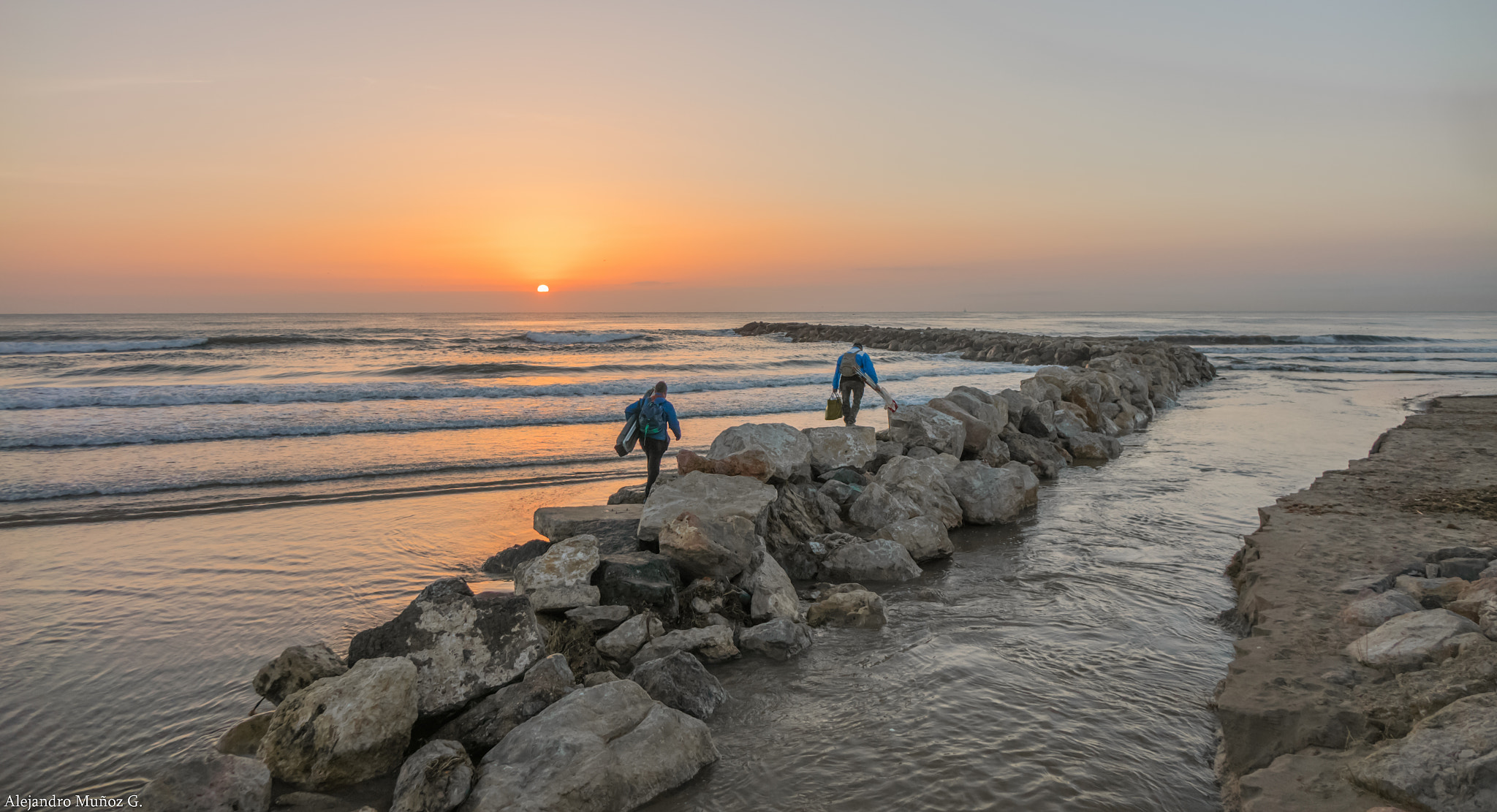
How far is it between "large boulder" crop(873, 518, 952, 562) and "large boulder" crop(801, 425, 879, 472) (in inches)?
82.0

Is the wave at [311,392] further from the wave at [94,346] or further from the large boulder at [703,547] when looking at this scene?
the wave at [94,346]

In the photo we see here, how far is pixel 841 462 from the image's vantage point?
1031cm

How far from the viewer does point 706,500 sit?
7539mm

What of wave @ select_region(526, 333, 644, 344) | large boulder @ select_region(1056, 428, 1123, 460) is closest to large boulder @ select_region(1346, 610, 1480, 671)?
large boulder @ select_region(1056, 428, 1123, 460)

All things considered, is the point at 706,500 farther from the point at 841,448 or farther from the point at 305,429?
the point at 305,429

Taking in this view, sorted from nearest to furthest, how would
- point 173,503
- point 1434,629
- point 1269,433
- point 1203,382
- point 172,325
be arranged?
1. point 1434,629
2. point 173,503
3. point 1269,433
4. point 1203,382
5. point 172,325

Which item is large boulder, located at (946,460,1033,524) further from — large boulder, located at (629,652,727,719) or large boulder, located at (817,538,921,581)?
large boulder, located at (629,652,727,719)

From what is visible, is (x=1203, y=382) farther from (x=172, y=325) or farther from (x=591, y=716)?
(x=172, y=325)

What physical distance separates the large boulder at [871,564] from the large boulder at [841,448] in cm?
257

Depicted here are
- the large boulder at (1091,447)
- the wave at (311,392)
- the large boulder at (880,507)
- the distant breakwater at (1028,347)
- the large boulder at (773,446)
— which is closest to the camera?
the large boulder at (880,507)

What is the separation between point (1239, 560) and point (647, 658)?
570 cm

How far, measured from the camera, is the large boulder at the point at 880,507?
8.59 meters

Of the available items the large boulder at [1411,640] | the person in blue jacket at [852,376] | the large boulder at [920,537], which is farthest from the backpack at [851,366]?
the large boulder at [1411,640]

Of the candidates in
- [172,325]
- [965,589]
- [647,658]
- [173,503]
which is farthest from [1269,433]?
[172,325]
